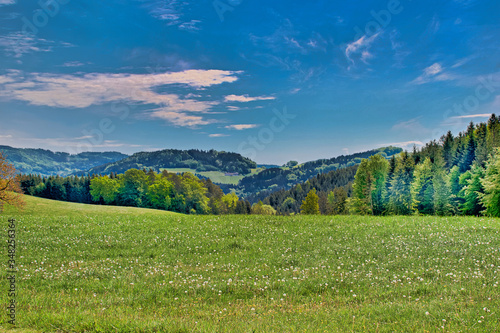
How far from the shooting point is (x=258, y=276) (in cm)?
1252

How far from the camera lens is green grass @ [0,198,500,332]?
7.53 m

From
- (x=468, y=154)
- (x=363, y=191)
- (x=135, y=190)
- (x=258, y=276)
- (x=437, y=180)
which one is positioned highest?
(x=468, y=154)

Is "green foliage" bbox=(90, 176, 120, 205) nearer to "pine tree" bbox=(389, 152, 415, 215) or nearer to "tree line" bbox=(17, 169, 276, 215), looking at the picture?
"tree line" bbox=(17, 169, 276, 215)

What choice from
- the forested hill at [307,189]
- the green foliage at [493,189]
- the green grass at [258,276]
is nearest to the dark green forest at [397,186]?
the green foliage at [493,189]

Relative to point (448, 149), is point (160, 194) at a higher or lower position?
lower

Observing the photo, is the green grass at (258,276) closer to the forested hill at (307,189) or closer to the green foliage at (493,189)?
the green foliage at (493,189)

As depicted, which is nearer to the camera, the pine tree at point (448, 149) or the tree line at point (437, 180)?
the tree line at point (437, 180)

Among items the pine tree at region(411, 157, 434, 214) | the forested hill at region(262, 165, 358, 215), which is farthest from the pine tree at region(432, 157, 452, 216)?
the forested hill at region(262, 165, 358, 215)

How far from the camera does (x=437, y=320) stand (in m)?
7.41

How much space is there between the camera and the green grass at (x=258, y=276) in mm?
7527

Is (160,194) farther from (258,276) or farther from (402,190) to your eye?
(258,276)

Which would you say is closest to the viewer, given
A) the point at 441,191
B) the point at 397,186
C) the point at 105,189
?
the point at 441,191

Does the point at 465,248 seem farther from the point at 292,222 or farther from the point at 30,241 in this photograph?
the point at 30,241

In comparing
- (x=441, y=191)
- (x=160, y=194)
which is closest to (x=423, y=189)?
(x=441, y=191)
